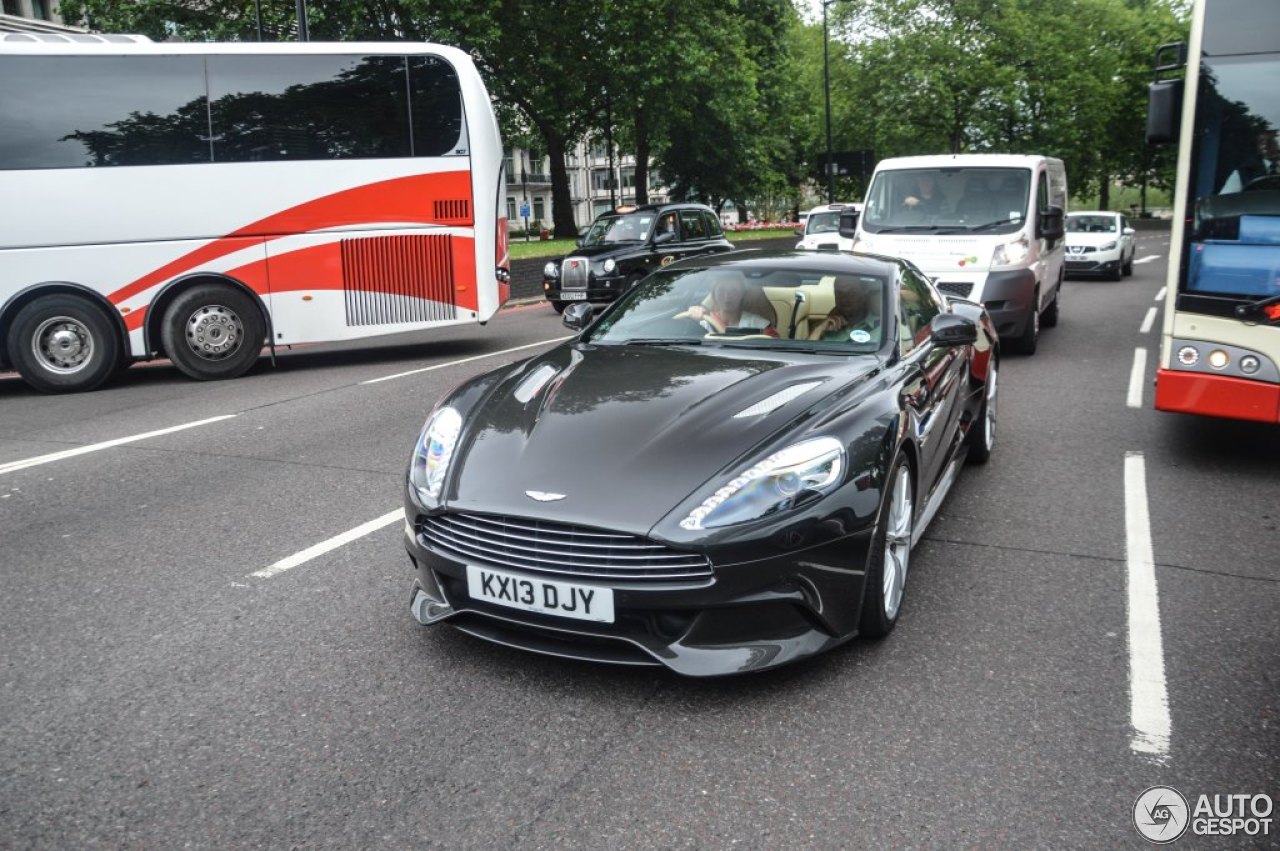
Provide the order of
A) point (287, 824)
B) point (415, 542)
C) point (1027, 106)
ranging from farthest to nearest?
point (1027, 106), point (415, 542), point (287, 824)

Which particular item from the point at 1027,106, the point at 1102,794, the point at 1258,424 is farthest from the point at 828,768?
the point at 1027,106

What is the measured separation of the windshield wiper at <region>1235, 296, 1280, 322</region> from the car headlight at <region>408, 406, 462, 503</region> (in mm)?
4616

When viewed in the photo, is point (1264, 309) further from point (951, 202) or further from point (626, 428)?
point (951, 202)

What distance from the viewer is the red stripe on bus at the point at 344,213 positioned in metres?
11.1

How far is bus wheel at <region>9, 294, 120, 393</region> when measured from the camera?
1061 centimetres

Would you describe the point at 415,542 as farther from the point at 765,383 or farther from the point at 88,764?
the point at 765,383

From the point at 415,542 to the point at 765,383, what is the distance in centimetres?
145

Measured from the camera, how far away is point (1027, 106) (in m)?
46.1

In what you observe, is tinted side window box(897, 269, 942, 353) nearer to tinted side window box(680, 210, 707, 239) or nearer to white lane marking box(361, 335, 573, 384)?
white lane marking box(361, 335, 573, 384)

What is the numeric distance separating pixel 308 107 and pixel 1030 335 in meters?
8.24

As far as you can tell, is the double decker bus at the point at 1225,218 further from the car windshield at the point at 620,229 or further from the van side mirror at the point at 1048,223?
the car windshield at the point at 620,229

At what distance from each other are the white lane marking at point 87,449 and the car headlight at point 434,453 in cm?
420

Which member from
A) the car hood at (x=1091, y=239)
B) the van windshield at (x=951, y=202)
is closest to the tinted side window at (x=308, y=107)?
the van windshield at (x=951, y=202)

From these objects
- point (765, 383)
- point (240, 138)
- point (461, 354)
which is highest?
point (240, 138)
